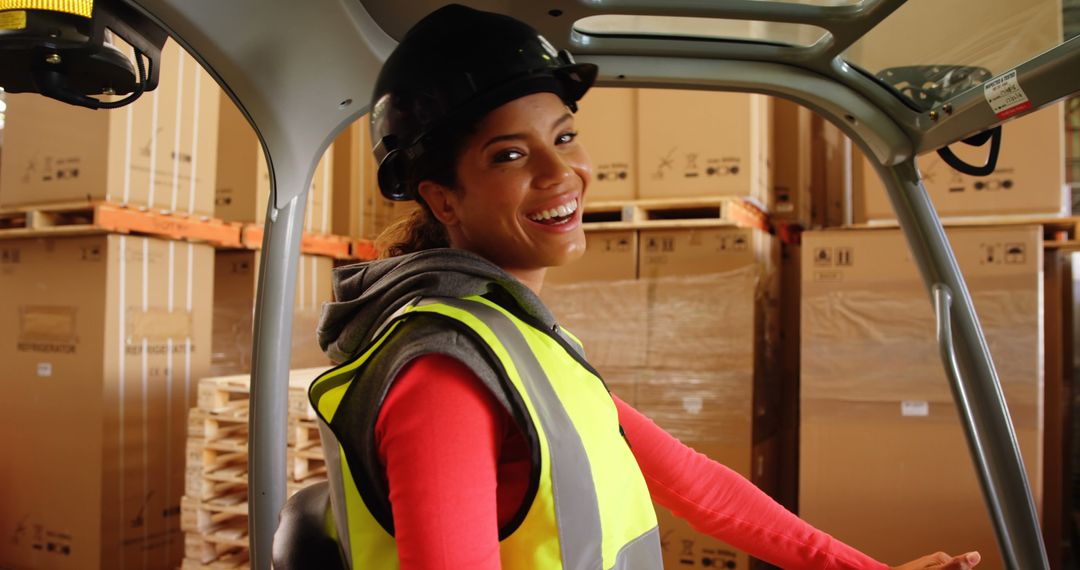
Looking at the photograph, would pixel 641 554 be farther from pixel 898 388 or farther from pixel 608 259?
pixel 608 259

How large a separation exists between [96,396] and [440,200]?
3.07m

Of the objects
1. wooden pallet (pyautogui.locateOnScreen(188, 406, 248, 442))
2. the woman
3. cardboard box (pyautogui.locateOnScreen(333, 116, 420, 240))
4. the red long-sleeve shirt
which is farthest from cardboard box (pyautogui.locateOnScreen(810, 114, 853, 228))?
the red long-sleeve shirt

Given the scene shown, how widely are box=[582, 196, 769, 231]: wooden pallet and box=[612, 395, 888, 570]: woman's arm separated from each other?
2.13m

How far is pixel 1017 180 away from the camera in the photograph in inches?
134

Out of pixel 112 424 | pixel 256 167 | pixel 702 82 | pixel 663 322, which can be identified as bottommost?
pixel 112 424

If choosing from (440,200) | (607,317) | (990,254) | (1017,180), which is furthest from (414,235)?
(1017,180)

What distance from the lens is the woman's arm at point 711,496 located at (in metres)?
1.56

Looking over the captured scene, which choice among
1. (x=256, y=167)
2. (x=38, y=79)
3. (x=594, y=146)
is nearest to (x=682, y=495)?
(x=38, y=79)

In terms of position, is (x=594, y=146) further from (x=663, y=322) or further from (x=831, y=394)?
(x=831, y=394)

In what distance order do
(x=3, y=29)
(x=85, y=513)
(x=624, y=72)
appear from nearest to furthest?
(x=3, y=29) < (x=624, y=72) < (x=85, y=513)

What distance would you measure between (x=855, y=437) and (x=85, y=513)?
3440mm

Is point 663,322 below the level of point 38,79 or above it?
below

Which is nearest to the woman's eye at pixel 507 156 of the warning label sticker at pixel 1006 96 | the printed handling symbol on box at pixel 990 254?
the warning label sticker at pixel 1006 96

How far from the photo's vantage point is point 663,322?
3605mm
